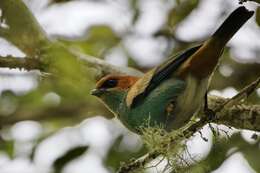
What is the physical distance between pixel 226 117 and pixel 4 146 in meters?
1.76

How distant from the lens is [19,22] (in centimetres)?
271

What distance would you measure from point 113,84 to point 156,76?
46 centimetres

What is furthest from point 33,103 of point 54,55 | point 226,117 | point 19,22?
point 54,55

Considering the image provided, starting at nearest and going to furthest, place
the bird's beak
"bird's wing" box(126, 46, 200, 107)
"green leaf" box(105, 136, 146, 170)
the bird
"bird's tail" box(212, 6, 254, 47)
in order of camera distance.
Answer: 1. "bird's tail" box(212, 6, 254, 47)
2. the bird
3. "bird's wing" box(126, 46, 200, 107)
4. "green leaf" box(105, 136, 146, 170)
5. the bird's beak

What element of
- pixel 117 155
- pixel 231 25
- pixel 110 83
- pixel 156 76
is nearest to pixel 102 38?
pixel 110 83

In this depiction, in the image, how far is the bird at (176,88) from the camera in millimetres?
3834

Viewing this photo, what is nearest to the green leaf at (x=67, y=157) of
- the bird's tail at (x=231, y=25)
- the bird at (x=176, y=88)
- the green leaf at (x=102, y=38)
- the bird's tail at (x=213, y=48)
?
the bird at (x=176, y=88)

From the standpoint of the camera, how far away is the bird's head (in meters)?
4.36

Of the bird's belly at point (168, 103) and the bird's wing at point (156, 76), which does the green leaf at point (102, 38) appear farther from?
the bird's belly at point (168, 103)

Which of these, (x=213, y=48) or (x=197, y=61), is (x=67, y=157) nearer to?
(x=197, y=61)

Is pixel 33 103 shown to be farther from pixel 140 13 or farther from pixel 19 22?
pixel 19 22

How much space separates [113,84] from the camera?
14.5 ft

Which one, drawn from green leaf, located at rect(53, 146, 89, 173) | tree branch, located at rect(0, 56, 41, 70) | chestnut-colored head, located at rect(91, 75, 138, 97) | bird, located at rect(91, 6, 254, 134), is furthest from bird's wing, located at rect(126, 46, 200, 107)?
tree branch, located at rect(0, 56, 41, 70)

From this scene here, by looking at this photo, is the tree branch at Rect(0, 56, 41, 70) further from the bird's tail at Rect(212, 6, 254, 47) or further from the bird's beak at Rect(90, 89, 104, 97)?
the bird's tail at Rect(212, 6, 254, 47)
